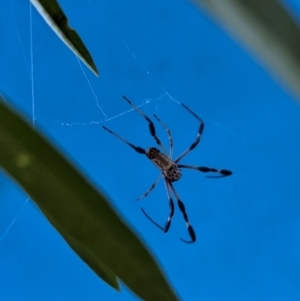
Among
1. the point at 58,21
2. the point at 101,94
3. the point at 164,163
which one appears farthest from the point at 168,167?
the point at 58,21

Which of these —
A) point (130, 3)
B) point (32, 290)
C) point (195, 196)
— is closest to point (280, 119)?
point (195, 196)

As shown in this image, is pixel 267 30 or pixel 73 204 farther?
pixel 267 30

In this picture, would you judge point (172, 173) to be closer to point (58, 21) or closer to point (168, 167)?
point (168, 167)

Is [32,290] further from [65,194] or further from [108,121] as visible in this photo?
[65,194]

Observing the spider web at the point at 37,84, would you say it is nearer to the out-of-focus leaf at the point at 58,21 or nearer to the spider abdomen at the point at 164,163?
the spider abdomen at the point at 164,163

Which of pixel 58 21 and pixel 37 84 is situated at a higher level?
pixel 37 84

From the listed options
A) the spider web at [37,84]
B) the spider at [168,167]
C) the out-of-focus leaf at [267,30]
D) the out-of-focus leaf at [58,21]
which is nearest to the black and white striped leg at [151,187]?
the spider at [168,167]
